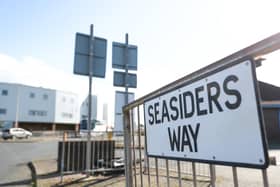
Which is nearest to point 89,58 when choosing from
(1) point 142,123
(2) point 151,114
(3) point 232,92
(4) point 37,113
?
(1) point 142,123

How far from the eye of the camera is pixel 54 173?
21.2ft

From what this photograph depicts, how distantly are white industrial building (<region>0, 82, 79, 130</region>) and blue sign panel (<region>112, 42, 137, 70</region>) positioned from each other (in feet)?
124

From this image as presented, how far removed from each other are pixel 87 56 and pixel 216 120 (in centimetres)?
572

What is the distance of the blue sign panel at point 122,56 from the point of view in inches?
259

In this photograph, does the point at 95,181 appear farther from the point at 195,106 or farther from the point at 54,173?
the point at 195,106

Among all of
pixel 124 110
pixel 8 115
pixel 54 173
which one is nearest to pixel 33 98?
pixel 8 115

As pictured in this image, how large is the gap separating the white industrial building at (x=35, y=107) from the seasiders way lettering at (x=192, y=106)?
42.3 metres

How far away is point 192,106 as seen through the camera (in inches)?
56.7

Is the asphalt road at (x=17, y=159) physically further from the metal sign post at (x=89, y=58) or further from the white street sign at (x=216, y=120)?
the white street sign at (x=216, y=120)

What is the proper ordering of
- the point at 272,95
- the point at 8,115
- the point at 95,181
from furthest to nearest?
the point at 8,115 → the point at 272,95 → the point at 95,181

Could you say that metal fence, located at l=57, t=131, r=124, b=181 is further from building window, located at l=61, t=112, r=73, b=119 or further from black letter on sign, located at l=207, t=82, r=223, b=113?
building window, located at l=61, t=112, r=73, b=119

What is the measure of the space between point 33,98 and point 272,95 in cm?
3886

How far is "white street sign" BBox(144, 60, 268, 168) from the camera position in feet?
3.46

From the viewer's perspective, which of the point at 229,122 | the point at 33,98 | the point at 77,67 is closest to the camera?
the point at 229,122
